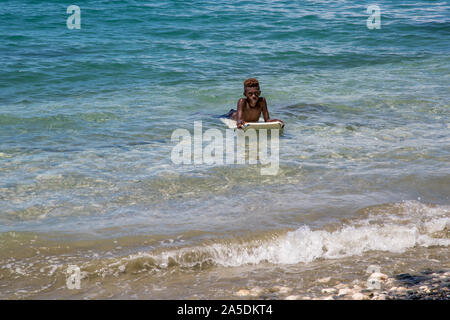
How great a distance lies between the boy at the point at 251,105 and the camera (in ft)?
28.8

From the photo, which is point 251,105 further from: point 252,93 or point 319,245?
point 319,245

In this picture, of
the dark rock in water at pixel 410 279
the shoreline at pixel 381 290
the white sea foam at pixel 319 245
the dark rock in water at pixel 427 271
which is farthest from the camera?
the white sea foam at pixel 319 245

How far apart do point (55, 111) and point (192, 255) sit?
6376 millimetres

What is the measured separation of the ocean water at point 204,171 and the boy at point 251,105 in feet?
1.47

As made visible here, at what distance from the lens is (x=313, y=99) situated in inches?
436

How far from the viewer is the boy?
8.79m

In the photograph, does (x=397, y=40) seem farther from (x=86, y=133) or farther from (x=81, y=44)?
(x=86, y=133)

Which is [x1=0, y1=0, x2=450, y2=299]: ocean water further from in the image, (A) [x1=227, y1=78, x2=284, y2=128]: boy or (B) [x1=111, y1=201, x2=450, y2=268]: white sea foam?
(A) [x1=227, y1=78, x2=284, y2=128]: boy

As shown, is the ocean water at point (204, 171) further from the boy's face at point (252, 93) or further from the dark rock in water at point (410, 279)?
the boy's face at point (252, 93)

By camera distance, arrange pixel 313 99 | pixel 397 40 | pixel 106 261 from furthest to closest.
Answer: pixel 397 40 < pixel 313 99 < pixel 106 261

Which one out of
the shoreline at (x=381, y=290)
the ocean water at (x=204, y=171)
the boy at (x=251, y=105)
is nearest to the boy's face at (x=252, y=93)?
the boy at (x=251, y=105)

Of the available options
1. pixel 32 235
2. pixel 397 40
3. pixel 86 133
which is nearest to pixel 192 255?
pixel 32 235

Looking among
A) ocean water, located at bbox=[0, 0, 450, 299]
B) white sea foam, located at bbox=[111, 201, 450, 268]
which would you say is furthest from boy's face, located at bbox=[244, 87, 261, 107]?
white sea foam, located at bbox=[111, 201, 450, 268]

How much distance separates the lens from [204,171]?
6719 millimetres
